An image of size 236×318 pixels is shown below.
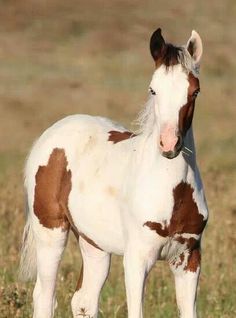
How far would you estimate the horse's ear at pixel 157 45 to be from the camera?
7.86 m

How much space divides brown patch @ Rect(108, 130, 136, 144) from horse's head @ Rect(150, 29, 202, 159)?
1131 millimetres

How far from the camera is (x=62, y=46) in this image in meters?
49.8

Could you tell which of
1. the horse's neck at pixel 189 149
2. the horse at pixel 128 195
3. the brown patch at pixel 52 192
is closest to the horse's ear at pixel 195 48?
the horse at pixel 128 195

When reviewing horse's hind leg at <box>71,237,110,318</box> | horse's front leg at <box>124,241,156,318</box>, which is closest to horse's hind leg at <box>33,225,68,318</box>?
horse's hind leg at <box>71,237,110,318</box>

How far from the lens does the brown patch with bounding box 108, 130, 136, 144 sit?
29.6ft

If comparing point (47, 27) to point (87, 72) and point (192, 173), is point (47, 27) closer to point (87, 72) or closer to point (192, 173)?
point (87, 72)

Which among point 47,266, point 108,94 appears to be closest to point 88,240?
point 47,266

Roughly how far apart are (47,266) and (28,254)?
365mm

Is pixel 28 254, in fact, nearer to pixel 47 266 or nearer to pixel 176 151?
A: pixel 47 266

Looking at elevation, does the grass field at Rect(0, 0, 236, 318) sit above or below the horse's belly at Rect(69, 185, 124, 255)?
above

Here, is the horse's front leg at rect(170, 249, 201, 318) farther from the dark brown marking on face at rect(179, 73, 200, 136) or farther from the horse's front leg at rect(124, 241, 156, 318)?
the dark brown marking on face at rect(179, 73, 200, 136)

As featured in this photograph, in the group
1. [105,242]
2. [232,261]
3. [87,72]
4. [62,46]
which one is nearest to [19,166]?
[232,261]

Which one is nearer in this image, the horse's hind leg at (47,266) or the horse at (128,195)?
the horse at (128,195)

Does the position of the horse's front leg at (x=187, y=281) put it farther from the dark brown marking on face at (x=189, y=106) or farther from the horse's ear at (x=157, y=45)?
the horse's ear at (x=157, y=45)
